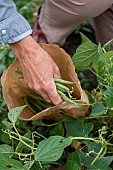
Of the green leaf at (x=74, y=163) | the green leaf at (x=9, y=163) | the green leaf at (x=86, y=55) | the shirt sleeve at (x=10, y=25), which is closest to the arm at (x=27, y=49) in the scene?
the shirt sleeve at (x=10, y=25)

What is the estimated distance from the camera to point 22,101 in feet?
5.89

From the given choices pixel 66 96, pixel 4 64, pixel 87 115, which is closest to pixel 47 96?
pixel 66 96

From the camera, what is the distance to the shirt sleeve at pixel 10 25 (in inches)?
59.8

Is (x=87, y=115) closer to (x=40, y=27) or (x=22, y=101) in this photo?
(x=22, y=101)

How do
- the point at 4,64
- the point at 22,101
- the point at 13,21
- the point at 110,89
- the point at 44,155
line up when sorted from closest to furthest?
the point at 44,155 → the point at 110,89 → the point at 13,21 → the point at 22,101 → the point at 4,64

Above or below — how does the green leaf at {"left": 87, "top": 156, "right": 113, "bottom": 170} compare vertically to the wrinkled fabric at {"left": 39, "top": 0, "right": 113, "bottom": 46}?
below

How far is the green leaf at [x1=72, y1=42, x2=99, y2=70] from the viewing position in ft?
5.17

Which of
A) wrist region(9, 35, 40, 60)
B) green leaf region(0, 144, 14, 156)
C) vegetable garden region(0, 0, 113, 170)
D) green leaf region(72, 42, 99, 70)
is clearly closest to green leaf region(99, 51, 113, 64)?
vegetable garden region(0, 0, 113, 170)

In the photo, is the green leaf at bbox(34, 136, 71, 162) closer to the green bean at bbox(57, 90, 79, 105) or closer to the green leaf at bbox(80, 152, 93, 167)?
the green leaf at bbox(80, 152, 93, 167)

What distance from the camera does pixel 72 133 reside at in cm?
151

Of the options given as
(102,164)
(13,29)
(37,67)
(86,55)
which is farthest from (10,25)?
(102,164)

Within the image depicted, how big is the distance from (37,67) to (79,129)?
230mm

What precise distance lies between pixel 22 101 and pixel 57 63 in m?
0.19

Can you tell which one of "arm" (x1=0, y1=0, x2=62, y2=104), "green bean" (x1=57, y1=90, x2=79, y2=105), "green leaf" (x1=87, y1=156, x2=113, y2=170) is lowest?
"green leaf" (x1=87, y1=156, x2=113, y2=170)
